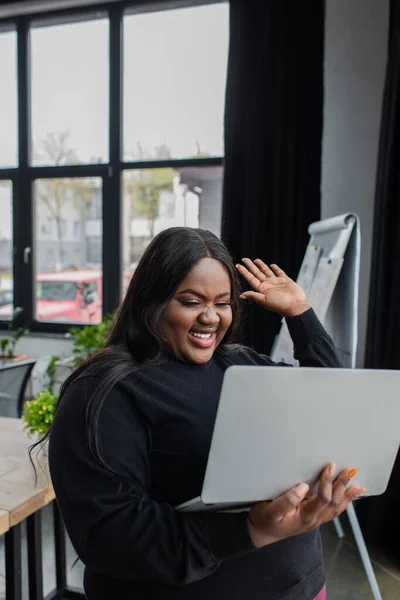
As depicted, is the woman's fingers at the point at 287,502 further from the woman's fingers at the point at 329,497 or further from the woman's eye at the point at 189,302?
the woman's eye at the point at 189,302

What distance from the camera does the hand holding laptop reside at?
84 cm

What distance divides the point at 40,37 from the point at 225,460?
4681 mm

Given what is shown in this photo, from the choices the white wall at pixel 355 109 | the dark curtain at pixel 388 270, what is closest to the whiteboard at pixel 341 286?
→ the dark curtain at pixel 388 270

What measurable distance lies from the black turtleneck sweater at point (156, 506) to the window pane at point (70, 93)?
12.6ft

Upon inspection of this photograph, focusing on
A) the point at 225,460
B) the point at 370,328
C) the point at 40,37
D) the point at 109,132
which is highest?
the point at 40,37

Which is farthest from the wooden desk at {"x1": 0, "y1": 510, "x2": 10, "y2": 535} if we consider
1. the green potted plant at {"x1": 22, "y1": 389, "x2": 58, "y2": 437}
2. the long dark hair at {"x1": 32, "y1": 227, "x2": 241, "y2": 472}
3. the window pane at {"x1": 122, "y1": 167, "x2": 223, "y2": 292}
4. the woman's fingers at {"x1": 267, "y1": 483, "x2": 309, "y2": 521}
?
the window pane at {"x1": 122, "y1": 167, "x2": 223, "y2": 292}

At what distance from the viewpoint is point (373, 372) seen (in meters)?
0.82

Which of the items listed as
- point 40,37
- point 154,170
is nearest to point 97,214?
point 154,170

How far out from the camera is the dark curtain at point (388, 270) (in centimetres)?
287

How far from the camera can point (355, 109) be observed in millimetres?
3611

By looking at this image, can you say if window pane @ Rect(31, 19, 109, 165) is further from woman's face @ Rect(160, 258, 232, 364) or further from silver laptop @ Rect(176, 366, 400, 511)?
silver laptop @ Rect(176, 366, 400, 511)

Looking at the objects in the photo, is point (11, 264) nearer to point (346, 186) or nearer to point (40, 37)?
point (40, 37)

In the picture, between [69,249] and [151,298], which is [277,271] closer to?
[151,298]

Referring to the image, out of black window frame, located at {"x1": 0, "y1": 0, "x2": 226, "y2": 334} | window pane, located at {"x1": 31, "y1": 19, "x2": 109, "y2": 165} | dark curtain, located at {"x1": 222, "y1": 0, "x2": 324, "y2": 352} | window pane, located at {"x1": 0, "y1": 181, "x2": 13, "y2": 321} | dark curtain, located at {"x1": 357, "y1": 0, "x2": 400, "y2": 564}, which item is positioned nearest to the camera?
dark curtain, located at {"x1": 357, "y1": 0, "x2": 400, "y2": 564}
